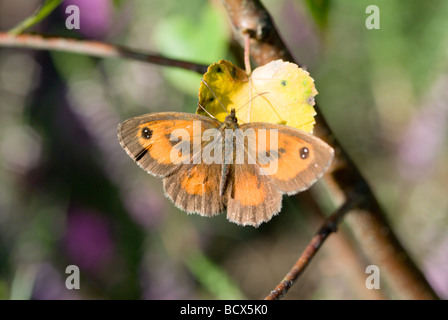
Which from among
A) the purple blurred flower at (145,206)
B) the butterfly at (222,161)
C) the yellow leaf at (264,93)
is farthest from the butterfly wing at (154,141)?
the purple blurred flower at (145,206)

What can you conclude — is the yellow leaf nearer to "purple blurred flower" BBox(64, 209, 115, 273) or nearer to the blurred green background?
the blurred green background

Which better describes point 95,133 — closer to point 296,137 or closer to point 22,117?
point 22,117

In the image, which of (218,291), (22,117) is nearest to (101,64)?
(22,117)

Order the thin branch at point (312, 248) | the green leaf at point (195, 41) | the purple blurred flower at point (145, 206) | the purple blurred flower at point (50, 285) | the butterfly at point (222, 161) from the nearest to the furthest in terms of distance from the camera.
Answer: the thin branch at point (312, 248) < the butterfly at point (222, 161) < the green leaf at point (195, 41) < the purple blurred flower at point (50, 285) < the purple blurred flower at point (145, 206)

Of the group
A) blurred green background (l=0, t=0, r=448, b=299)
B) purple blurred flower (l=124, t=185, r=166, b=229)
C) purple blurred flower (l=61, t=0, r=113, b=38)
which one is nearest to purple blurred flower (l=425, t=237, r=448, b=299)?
blurred green background (l=0, t=0, r=448, b=299)

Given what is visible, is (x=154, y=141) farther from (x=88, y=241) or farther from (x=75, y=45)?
(x=88, y=241)

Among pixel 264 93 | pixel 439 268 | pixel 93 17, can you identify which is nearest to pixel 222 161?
pixel 264 93

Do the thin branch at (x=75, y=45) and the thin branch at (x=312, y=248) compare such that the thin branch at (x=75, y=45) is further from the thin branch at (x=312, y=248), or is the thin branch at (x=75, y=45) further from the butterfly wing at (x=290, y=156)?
the thin branch at (x=312, y=248)
